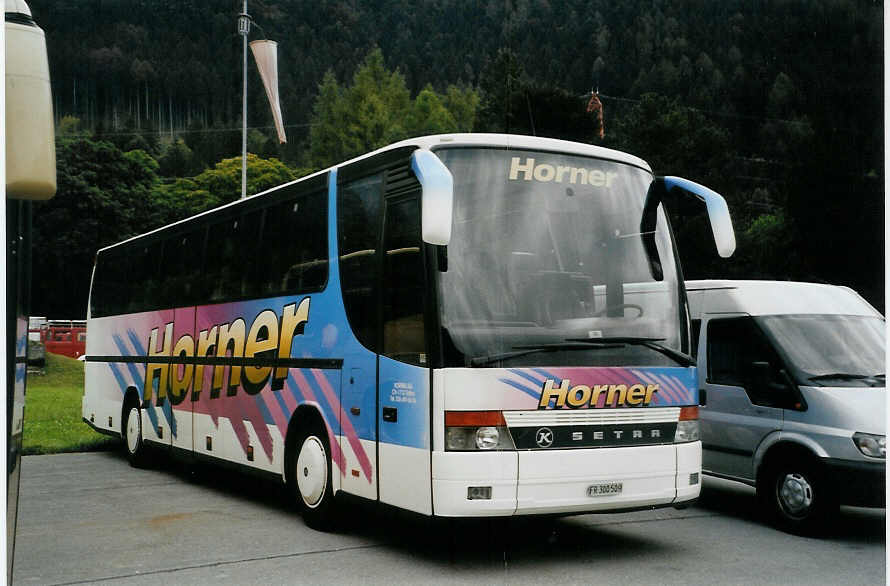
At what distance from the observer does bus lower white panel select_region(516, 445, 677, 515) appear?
6.37 metres

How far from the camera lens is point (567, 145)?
7223mm

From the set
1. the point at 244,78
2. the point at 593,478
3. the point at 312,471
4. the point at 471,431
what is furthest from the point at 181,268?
the point at 593,478

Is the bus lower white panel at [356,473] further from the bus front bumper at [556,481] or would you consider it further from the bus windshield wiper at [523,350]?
the bus windshield wiper at [523,350]

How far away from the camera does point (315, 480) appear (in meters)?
8.02

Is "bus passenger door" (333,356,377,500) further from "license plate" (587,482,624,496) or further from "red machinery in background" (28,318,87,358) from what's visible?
"red machinery in background" (28,318,87,358)

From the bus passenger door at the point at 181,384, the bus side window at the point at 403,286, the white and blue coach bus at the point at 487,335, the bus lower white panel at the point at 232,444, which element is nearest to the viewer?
the white and blue coach bus at the point at 487,335

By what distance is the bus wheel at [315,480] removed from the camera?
7.87 m

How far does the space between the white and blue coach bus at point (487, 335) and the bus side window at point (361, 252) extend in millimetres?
19

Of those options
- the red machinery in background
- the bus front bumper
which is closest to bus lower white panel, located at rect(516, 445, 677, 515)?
the bus front bumper

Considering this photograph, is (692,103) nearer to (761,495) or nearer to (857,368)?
(857,368)

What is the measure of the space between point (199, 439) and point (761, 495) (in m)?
5.83

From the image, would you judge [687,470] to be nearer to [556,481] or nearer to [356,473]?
[556,481]

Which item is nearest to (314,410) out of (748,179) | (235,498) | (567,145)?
(235,498)

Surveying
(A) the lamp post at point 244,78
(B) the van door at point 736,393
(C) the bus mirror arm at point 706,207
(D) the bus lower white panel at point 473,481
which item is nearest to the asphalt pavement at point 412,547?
(D) the bus lower white panel at point 473,481
